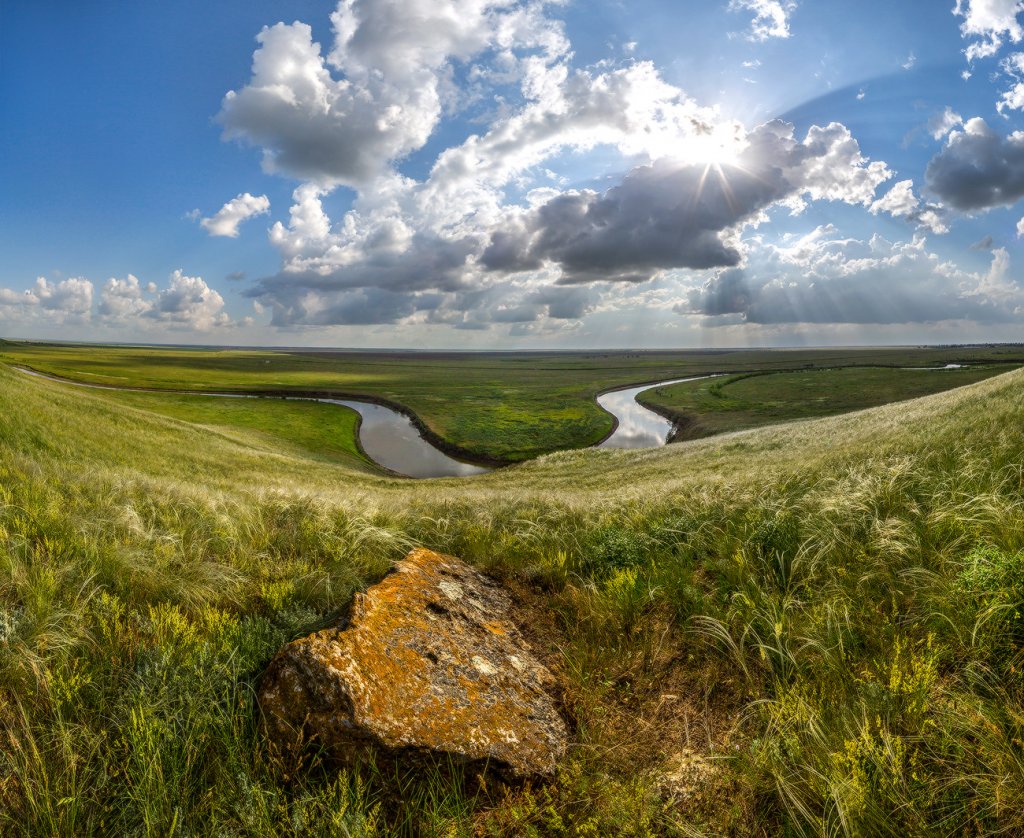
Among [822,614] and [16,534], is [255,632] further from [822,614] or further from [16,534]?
[822,614]

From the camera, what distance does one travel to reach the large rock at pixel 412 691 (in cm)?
312

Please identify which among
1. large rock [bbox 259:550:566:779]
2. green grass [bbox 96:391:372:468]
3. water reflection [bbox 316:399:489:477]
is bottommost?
water reflection [bbox 316:399:489:477]

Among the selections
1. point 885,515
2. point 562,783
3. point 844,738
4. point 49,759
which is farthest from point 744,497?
point 49,759

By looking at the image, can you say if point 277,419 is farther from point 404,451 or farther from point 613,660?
point 613,660

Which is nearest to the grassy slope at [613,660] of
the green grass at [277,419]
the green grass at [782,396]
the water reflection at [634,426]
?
the water reflection at [634,426]

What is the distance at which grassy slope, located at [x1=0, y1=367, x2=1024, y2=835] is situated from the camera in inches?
104

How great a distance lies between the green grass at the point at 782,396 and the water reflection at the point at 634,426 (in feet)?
9.50

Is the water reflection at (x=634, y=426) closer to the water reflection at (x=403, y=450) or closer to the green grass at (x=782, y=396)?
the green grass at (x=782, y=396)

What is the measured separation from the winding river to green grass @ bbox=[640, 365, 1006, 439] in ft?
16.3

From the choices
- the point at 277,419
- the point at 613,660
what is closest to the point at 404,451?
the point at 277,419

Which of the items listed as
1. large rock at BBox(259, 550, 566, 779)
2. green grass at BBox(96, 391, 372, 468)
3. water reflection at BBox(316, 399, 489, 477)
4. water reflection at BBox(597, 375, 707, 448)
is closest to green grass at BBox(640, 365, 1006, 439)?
water reflection at BBox(597, 375, 707, 448)

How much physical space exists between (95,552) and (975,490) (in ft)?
34.8

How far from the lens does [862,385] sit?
103 meters

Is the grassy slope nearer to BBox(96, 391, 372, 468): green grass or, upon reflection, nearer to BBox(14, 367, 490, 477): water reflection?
BBox(96, 391, 372, 468): green grass
